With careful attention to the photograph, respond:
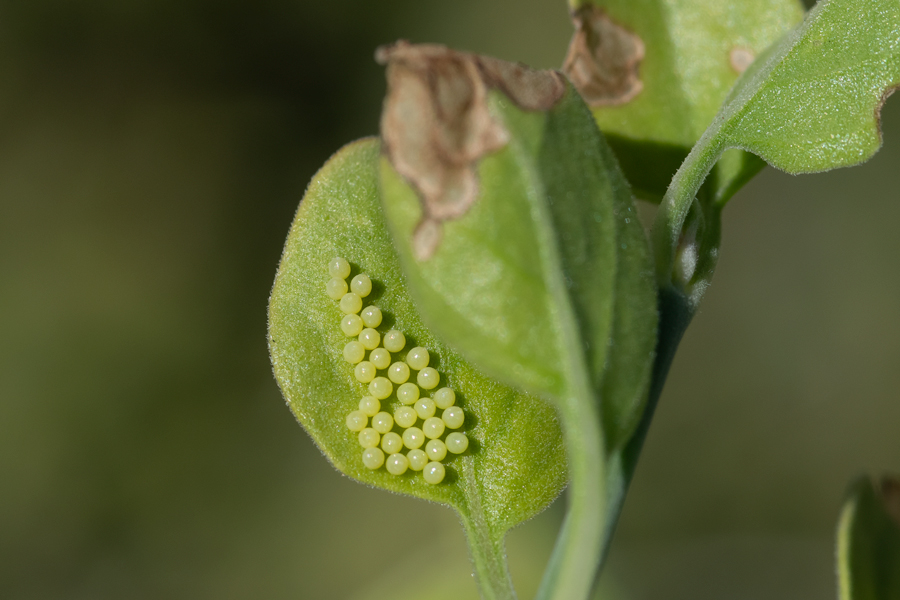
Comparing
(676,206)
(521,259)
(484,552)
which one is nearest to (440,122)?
(521,259)

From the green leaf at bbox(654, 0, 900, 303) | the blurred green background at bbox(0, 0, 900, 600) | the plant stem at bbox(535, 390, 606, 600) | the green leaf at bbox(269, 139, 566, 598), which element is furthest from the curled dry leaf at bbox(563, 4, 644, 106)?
the blurred green background at bbox(0, 0, 900, 600)

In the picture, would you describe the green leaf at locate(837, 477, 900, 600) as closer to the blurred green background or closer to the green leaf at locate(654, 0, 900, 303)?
the green leaf at locate(654, 0, 900, 303)

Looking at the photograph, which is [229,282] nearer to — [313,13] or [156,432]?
[156,432]

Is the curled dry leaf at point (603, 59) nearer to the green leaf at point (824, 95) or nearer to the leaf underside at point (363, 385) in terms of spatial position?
the green leaf at point (824, 95)

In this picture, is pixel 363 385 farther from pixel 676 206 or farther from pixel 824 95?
pixel 824 95

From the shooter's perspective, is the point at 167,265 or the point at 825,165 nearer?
the point at 825,165

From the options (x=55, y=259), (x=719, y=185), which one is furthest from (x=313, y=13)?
(x=719, y=185)

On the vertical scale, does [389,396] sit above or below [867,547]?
above
